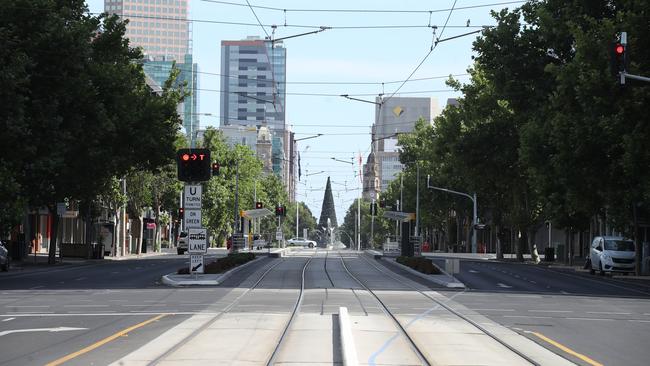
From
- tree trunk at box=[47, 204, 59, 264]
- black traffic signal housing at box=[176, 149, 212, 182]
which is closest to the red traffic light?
black traffic signal housing at box=[176, 149, 212, 182]

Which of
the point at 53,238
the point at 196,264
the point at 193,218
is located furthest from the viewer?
the point at 53,238

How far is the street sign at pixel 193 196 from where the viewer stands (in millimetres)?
36741

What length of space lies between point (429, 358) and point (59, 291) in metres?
20.1

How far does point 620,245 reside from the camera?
5291 centimetres

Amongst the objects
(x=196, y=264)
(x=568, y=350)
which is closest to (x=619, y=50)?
(x=568, y=350)

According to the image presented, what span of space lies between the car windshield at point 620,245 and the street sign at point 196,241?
24659 millimetres

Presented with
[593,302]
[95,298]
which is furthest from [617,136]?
[95,298]

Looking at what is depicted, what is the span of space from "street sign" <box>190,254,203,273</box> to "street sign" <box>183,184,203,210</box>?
184cm

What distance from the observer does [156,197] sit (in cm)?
9462

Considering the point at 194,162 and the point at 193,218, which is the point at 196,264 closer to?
the point at 193,218

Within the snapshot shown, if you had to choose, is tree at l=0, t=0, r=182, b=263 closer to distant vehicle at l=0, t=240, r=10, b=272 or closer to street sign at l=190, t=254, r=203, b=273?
distant vehicle at l=0, t=240, r=10, b=272

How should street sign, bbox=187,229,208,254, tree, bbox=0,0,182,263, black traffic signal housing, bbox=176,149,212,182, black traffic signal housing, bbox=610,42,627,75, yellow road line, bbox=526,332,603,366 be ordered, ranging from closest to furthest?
yellow road line, bbox=526,332,603,366
black traffic signal housing, bbox=610,42,627,75
black traffic signal housing, bbox=176,149,212,182
street sign, bbox=187,229,208,254
tree, bbox=0,0,182,263

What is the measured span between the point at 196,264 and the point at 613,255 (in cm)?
2451

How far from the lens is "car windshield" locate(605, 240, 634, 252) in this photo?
52.8 m
